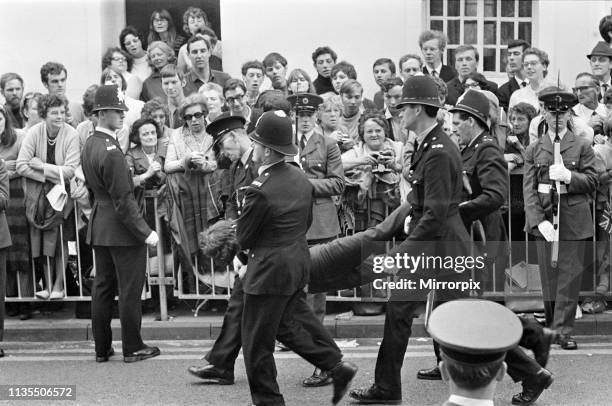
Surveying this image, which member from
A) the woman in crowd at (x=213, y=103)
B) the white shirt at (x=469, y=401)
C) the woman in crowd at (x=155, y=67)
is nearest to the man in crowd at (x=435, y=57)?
the woman in crowd at (x=213, y=103)

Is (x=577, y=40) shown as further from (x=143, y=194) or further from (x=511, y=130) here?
(x=143, y=194)

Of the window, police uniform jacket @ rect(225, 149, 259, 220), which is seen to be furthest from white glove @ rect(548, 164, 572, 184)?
the window


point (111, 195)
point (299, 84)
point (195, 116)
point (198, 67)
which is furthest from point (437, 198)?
point (198, 67)

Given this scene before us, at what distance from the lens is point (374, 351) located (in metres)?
8.66

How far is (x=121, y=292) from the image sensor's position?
8352 millimetres

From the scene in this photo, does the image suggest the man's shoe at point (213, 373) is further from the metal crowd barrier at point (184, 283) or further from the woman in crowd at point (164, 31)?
the woman in crowd at point (164, 31)

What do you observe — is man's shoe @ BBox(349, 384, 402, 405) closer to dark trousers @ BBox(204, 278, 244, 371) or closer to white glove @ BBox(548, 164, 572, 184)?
dark trousers @ BBox(204, 278, 244, 371)

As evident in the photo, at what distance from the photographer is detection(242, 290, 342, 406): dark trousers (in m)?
6.75

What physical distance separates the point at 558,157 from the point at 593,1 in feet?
16.1

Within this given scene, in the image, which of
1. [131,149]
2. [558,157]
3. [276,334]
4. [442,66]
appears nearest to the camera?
[276,334]

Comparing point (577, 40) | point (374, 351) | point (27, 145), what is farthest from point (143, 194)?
point (577, 40)

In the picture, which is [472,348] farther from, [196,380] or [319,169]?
[319,169]

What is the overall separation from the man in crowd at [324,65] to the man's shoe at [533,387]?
515cm

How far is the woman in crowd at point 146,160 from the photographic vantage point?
936 centimetres
